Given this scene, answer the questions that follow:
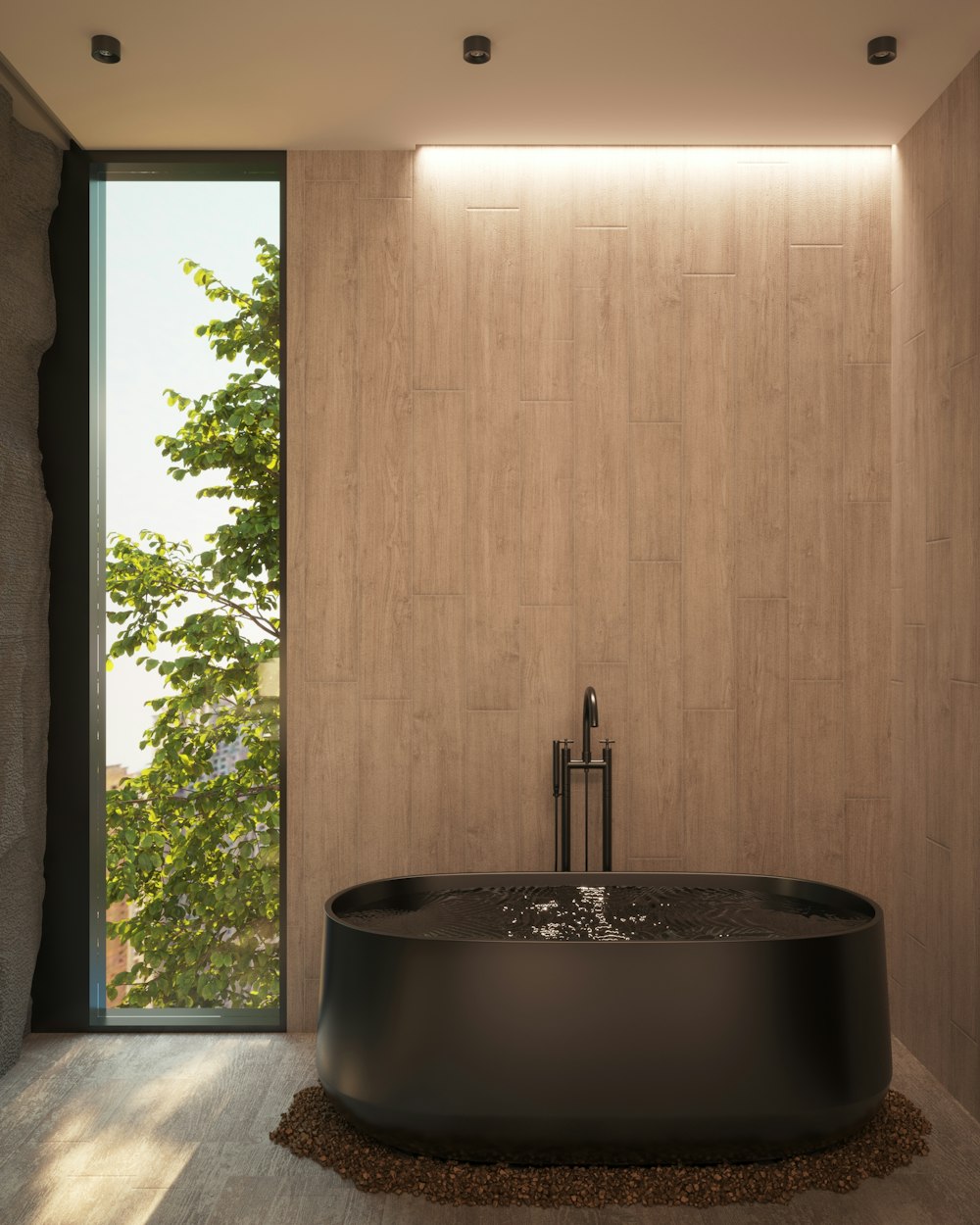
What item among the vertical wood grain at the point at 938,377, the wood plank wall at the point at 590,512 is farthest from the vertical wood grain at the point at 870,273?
the vertical wood grain at the point at 938,377

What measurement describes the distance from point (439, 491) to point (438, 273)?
69cm

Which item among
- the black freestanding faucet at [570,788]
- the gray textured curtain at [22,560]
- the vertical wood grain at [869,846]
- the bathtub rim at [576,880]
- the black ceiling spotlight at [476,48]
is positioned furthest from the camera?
the vertical wood grain at [869,846]

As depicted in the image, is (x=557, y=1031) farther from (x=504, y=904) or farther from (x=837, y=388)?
(x=837, y=388)

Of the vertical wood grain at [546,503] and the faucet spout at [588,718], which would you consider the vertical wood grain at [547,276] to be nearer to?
the vertical wood grain at [546,503]

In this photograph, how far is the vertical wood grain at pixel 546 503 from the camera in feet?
10.9

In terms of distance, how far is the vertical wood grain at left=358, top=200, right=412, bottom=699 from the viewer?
333 centimetres

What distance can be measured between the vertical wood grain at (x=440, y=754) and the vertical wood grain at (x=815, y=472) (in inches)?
42.1

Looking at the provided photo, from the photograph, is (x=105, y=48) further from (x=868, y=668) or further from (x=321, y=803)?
(x=868, y=668)

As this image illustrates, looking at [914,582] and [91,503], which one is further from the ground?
[91,503]

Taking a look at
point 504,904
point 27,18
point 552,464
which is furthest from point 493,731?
point 27,18

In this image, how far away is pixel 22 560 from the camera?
3.14 meters

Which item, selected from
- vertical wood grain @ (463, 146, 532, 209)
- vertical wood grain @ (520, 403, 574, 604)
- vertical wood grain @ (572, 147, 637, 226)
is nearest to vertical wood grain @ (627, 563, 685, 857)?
vertical wood grain @ (520, 403, 574, 604)

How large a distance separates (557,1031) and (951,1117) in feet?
3.76

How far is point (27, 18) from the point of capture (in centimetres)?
261
